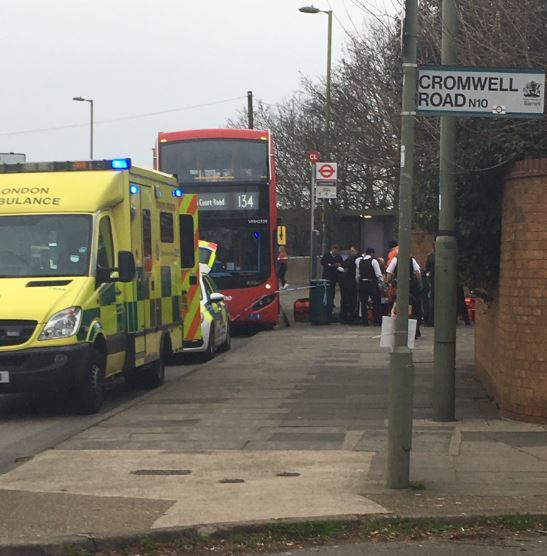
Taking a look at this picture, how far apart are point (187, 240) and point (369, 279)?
22.4ft

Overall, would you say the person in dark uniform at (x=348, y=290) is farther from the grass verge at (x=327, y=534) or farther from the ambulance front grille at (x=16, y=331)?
the grass verge at (x=327, y=534)

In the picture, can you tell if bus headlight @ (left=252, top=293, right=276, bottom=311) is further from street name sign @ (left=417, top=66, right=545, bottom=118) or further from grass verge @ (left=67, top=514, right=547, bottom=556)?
grass verge @ (left=67, top=514, right=547, bottom=556)

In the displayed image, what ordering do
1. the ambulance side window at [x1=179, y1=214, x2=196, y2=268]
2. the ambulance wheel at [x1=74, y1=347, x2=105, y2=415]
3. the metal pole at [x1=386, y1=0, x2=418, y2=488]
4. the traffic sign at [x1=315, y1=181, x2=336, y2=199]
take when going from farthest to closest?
1. the traffic sign at [x1=315, y1=181, x2=336, y2=199]
2. the ambulance side window at [x1=179, y1=214, x2=196, y2=268]
3. the ambulance wheel at [x1=74, y1=347, x2=105, y2=415]
4. the metal pole at [x1=386, y1=0, x2=418, y2=488]

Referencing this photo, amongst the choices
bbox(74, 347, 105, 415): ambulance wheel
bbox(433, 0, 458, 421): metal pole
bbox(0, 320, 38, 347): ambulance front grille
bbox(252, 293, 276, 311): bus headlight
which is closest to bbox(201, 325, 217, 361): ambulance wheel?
bbox(252, 293, 276, 311): bus headlight

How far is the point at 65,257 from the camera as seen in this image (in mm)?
11852

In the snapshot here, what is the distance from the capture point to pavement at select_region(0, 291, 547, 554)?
681 centimetres

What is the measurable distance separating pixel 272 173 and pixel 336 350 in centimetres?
555

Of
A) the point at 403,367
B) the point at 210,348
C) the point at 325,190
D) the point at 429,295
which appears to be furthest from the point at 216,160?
the point at 403,367

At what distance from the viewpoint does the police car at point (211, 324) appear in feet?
57.6

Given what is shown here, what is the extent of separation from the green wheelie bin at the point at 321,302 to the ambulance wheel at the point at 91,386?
1274 centimetres

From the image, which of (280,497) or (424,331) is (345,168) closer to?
(424,331)

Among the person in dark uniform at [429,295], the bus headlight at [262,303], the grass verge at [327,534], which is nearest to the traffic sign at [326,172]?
the bus headlight at [262,303]

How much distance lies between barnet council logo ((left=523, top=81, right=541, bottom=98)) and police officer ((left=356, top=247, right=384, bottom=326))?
14.1 meters

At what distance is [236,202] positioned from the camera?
75.4 feet
